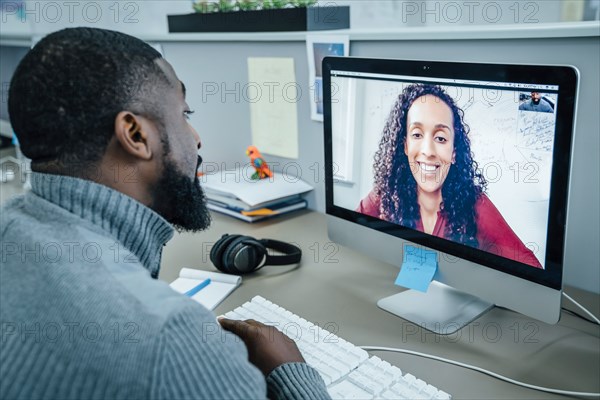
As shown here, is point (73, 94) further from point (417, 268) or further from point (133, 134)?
point (417, 268)

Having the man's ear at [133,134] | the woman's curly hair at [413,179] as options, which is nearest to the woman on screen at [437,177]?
the woman's curly hair at [413,179]

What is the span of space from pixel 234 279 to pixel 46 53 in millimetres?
532

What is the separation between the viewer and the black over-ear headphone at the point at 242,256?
3.45ft

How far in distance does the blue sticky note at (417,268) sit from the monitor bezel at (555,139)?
0.02 metres

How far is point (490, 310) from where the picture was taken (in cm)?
93

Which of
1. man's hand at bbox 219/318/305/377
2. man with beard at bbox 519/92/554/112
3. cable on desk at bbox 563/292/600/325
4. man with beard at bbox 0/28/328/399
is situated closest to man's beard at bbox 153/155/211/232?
man with beard at bbox 0/28/328/399

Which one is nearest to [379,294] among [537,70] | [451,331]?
[451,331]

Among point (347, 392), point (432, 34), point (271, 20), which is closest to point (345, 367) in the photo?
point (347, 392)

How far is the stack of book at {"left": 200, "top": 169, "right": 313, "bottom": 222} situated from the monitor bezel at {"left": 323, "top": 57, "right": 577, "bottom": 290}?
43 cm

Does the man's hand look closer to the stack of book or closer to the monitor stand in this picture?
the monitor stand

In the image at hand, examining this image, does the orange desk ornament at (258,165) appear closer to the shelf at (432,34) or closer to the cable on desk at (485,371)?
the shelf at (432,34)

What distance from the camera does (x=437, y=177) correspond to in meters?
0.86

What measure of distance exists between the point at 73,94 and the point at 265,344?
39 centimetres

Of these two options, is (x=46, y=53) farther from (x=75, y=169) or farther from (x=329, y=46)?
(x=329, y=46)
